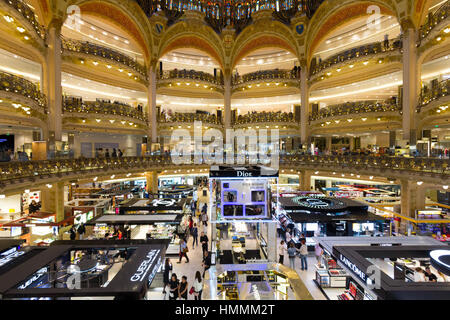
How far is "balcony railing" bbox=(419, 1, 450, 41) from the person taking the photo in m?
14.5

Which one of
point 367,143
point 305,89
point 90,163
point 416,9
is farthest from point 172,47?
point 367,143

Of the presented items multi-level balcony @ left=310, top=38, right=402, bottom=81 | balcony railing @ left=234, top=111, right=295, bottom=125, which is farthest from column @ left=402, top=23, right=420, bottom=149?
balcony railing @ left=234, top=111, right=295, bottom=125

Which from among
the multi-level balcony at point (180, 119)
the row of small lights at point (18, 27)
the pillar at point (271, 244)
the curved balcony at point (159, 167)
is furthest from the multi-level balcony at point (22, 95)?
the pillar at point (271, 244)

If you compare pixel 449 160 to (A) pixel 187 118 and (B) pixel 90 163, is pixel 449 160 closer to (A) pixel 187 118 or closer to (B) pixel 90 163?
(B) pixel 90 163

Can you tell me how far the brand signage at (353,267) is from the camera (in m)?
4.81

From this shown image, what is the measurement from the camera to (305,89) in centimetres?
2695

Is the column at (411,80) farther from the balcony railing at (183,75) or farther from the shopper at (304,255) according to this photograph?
the balcony railing at (183,75)

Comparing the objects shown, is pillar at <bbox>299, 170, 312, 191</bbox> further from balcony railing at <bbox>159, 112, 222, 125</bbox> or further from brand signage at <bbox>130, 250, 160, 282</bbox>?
brand signage at <bbox>130, 250, 160, 282</bbox>

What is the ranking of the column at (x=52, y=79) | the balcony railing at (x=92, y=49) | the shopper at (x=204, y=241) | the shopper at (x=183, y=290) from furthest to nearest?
the balcony railing at (x=92, y=49) < the column at (x=52, y=79) < the shopper at (x=204, y=241) < the shopper at (x=183, y=290)

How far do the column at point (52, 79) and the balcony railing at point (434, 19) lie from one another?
2483 cm

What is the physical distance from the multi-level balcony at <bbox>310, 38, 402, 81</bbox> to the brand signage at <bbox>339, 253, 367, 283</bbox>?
794 inches

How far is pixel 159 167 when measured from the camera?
890 inches

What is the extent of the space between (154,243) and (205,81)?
947 inches

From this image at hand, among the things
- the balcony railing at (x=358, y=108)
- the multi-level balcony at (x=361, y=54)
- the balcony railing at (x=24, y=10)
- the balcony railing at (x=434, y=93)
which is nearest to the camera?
the balcony railing at (x=24, y=10)
